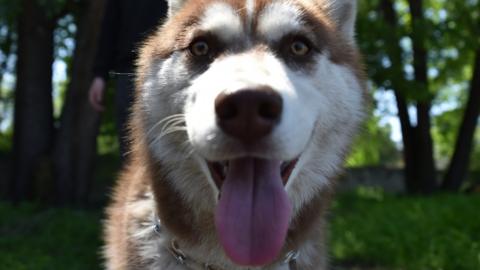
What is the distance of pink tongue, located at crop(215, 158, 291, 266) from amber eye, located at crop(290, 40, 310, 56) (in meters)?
0.57

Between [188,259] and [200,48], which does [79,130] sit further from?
[200,48]

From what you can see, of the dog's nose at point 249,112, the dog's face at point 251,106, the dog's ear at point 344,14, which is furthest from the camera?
the dog's ear at point 344,14

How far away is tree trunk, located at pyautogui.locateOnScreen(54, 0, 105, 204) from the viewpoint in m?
9.85

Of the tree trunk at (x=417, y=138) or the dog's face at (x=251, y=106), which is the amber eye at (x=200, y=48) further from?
the tree trunk at (x=417, y=138)

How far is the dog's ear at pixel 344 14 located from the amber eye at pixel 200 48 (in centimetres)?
92

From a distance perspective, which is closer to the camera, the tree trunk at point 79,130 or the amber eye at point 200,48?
the amber eye at point 200,48

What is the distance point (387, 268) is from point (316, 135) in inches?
135

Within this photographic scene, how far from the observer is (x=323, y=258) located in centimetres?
327

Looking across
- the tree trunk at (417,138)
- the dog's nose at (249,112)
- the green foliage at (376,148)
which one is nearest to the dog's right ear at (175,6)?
the dog's nose at (249,112)

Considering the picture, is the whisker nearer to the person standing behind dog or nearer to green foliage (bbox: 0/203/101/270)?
the person standing behind dog

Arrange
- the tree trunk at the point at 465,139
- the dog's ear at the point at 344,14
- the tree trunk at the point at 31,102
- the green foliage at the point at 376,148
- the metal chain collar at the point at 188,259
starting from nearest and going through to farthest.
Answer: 1. the metal chain collar at the point at 188,259
2. the dog's ear at the point at 344,14
3. the tree trunk at the point at 31,102
4. the tree trunk at the point at 465,139
5. the green foliage at the point at 376,148

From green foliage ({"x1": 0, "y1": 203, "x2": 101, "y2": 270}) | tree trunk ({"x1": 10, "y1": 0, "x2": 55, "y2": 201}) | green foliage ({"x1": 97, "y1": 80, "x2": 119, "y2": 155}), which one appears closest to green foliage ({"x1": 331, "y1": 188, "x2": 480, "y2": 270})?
green foliage ({"x1": 0, "y1": 203, "x2": 101, "y2": 270})

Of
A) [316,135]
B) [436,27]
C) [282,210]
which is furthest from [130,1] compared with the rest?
[436,27]

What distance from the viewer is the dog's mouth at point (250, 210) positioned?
2572mm
